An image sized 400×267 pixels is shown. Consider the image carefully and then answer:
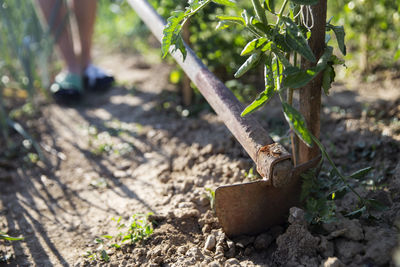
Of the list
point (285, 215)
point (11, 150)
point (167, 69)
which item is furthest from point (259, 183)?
point (167, 69)

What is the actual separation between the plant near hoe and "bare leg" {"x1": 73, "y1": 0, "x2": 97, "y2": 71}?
82.0 inches

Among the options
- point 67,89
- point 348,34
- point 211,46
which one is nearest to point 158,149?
point 211,46

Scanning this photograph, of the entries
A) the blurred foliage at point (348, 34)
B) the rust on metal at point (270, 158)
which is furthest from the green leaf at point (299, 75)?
the blurred foliage at point (348, 34)

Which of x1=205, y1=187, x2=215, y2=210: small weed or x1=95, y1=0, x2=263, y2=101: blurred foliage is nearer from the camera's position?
x1=205, y1=187, x2=215, y2=210: small weed

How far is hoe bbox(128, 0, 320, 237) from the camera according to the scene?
51.8 inches

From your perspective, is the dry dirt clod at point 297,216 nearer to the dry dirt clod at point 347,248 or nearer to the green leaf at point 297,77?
the dry dirt clod at point 347,248

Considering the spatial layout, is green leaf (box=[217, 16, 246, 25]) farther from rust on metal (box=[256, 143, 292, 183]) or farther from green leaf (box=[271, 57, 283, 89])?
rust on metal (box=[256, 143, 292, 183])

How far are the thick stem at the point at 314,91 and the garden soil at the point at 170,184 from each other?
0.24m

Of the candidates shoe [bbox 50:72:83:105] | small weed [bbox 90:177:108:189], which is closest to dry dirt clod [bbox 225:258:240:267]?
small weed [bbox 90:177:108:189]

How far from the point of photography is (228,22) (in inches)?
50.9

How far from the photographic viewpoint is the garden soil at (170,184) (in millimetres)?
1329

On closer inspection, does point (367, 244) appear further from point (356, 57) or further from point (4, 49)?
point (4, 49)

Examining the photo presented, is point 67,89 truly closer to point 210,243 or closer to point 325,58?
point 210,243

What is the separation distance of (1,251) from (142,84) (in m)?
2.02
